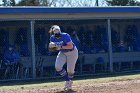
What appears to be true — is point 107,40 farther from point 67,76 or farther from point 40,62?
point 67,76

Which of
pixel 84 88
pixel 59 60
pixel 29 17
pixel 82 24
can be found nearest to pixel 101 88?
pixel 84 88

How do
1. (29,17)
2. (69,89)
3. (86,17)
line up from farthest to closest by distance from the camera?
(86,17) < (29,17) < (69,89)

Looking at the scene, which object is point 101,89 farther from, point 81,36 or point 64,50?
point 81,36

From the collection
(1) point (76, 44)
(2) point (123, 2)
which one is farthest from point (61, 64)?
(2) point (123, 2)

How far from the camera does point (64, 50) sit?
12367mm

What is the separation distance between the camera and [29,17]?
56.0 ft

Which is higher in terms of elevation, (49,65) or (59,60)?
(59,60)

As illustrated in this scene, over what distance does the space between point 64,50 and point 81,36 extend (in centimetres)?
775

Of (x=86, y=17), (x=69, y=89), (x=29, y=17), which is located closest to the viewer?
(x=69, y=89)

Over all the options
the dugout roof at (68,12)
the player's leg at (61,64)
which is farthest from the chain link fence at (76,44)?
the player's leg at (61,64)

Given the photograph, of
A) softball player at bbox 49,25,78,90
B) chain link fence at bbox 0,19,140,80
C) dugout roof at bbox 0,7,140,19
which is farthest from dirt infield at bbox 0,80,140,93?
dugout roof at bbox 0,7,140,19

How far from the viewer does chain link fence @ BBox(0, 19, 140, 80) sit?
17.3m

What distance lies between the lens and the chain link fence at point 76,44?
17.3 meters

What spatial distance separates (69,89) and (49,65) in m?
6.44
